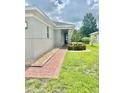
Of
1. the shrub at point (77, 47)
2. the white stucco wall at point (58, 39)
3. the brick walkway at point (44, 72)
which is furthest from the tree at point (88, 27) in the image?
the brick walkway at point (44, 72)

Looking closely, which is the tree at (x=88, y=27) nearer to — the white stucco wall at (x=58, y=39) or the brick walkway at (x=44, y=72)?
the white stucco wall at (x=58, y=39)

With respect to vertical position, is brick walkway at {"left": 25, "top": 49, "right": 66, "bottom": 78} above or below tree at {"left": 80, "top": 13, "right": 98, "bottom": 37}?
below

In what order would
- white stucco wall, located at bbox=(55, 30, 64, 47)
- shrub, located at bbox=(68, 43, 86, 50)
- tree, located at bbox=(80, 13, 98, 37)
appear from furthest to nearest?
white stucco wall, located at bbox=(55, 30, 64, 47) < shrub, located at bbox=(68, 43, 86, 50) < tree, located at bbox=(80, 13, 98, 37)

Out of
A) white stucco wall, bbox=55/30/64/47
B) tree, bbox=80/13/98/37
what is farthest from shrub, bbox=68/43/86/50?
white stucco wall, bbox=55/30/64/47

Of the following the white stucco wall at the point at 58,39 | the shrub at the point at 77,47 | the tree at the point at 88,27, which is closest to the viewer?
the tree at the point at 88,27

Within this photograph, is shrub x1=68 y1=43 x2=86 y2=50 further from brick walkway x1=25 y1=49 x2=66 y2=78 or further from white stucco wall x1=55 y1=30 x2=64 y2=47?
brick walkway x1=25 y1=49 x2=66 y2=78

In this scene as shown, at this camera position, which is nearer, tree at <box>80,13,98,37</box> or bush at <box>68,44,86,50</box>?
tree at <box>80,13,98,37</box>
